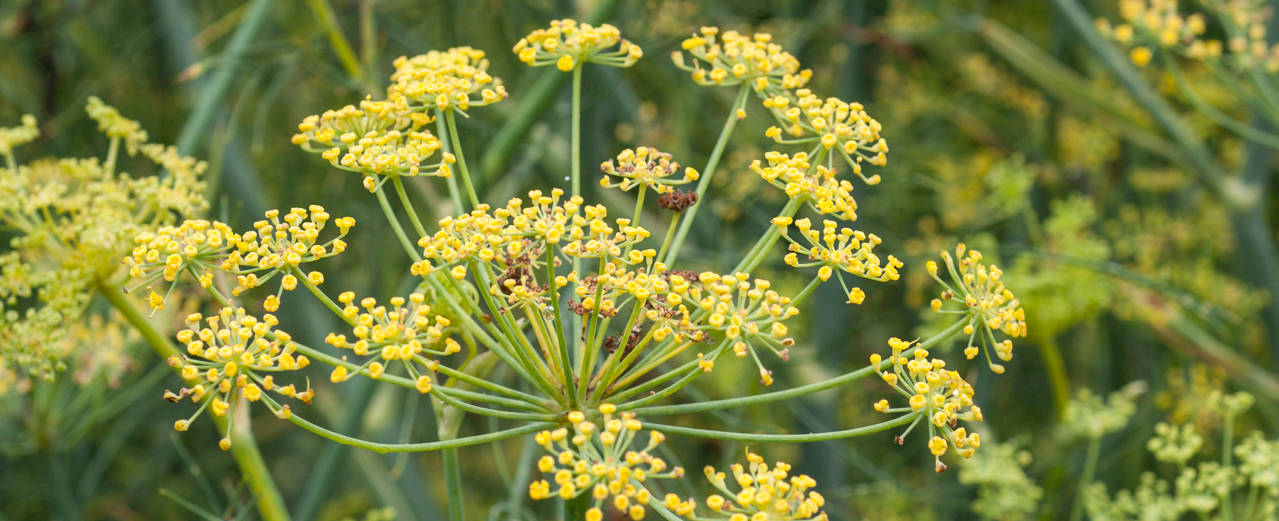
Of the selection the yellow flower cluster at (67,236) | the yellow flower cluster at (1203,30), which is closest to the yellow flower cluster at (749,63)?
the yellow flower cluster at (67,236)

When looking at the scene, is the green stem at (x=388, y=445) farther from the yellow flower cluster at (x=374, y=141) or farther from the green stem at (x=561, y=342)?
the yellow flower cluster at (x=374, y=141)

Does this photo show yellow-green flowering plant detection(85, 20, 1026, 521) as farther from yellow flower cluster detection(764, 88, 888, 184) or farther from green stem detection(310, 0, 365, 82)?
green stem detection(310, 0, 365, 82)

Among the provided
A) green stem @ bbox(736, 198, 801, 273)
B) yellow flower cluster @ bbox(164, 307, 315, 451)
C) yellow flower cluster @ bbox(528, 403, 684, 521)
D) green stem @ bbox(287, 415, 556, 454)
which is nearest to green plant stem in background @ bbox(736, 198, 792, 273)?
green stem @ bbox(736, 198, 801, 273)

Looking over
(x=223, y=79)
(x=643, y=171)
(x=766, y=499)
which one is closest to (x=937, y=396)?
(x=766, y=499)

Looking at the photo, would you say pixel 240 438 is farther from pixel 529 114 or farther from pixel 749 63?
pixel 749 63

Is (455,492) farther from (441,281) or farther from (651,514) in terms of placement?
(651,514)
